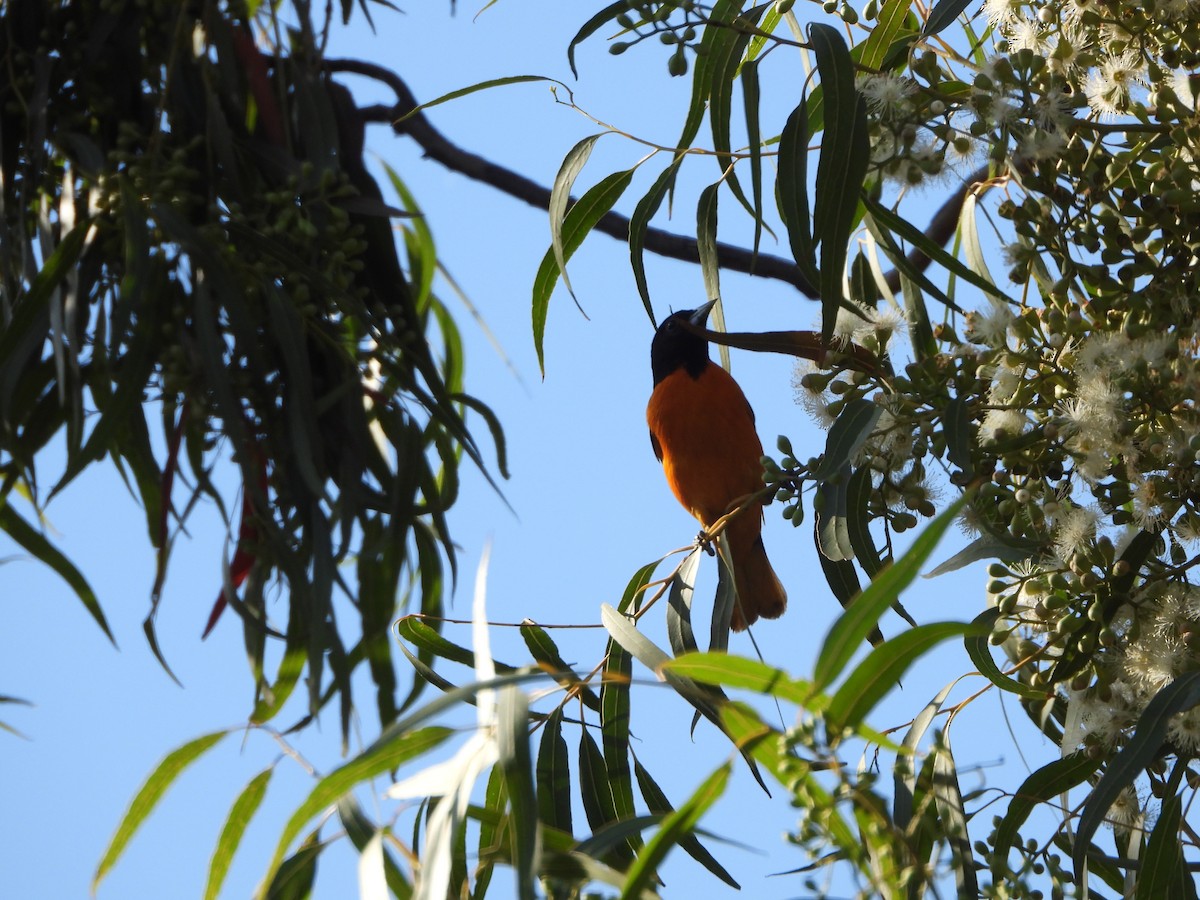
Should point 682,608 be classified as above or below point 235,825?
above

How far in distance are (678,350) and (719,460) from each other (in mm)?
715

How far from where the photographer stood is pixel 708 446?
3451 mm

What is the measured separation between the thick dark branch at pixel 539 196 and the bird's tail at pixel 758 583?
51.2 inches

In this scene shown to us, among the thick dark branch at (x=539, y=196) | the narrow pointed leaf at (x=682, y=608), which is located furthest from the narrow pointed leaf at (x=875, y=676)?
the thick dark branch at (x=539, y=196)

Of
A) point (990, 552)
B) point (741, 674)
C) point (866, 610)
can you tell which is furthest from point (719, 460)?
point (866, 610)

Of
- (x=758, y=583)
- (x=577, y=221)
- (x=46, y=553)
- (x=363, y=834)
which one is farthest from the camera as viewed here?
(x=758, y=583)

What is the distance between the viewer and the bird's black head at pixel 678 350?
3.79 m

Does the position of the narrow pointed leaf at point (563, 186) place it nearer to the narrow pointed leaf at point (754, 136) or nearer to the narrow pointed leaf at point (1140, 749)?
the narrow pointed leaf at point (754, 136)

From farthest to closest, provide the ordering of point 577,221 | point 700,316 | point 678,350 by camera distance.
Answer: point 678,350 → point 700,316 → point 577,221

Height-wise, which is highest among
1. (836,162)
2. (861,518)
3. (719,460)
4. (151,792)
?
(719,460)

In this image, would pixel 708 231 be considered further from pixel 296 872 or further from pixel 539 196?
pixel 296 872

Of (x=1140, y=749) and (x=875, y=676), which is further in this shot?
(x=1140, y=749)

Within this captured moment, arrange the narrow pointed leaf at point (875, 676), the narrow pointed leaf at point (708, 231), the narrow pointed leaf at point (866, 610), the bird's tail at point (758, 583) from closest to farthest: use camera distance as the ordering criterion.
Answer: the narrow pointed leaf at point (866, 610) → the narrow pointed leaf at point (875, 676) → the narrow pointed leaf at point (708, 231) → the bird's tail at point (758, 583)

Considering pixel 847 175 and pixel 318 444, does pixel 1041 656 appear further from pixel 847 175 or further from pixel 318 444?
pixel 318 444
